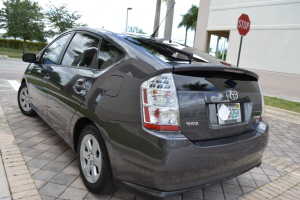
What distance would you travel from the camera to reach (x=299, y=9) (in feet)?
41.3

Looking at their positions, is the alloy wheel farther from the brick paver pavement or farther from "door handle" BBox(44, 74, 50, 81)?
"door handle" BBox(44, 74, 50, 81)

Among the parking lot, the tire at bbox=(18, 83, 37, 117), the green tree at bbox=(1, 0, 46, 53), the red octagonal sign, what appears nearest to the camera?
the parking lot

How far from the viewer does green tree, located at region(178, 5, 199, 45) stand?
178ft

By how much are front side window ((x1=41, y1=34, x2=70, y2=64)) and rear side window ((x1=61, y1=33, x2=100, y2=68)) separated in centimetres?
28

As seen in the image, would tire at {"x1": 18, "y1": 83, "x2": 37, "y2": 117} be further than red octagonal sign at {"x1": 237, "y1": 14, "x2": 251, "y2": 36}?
No

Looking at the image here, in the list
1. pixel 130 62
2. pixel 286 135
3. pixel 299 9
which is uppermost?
pixel 299 9

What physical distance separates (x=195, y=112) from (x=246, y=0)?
1481 cm

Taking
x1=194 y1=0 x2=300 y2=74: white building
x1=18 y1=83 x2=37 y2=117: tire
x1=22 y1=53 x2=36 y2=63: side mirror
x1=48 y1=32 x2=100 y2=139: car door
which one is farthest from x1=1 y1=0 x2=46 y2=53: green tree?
x1=48 y1=32 x2=100 y2=139: car door

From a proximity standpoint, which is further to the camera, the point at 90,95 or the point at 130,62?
the point at 90,95

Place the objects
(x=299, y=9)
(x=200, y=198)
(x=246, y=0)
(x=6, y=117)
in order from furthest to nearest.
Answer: (x=246, y=0) → (x=299, y=9) → (x=6, y=117) → (x=200, y=198)

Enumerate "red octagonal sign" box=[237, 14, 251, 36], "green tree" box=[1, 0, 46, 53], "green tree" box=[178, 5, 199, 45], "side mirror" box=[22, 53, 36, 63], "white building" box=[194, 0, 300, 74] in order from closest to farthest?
"side mirror" box=[22, 53, 36, 63]
"red octagonal sign" box=[237, 14, 251, 36]
"white building" box=[194, 0, 300, 74]
"green tree" box=[1, 0, 46, 53]
"green tree" box=[178, 5, 199, 45]

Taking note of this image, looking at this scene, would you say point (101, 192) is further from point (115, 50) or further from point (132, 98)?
point (115, 50)

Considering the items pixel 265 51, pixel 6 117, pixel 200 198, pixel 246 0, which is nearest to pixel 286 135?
pixel 200 198

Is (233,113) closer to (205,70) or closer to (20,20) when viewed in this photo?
(205,70)
